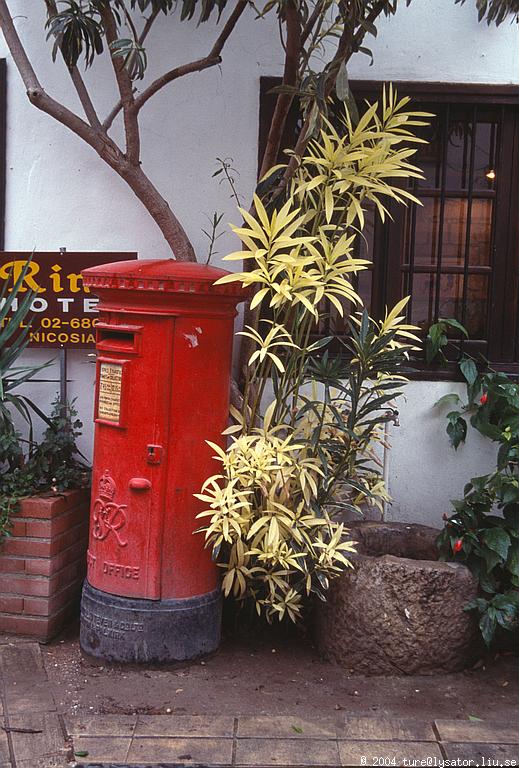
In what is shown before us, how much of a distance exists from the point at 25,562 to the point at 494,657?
241 cm

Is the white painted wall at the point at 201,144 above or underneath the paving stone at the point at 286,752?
above

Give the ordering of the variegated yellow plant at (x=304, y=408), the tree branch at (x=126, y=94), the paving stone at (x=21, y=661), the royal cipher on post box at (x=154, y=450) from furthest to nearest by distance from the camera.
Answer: the tree branch at (x=126, y=94) → the paving stone at (x=21, y=661) → the royal cipher on post box at (x=154, y=450) → the variegated yellow plant at (x=304, y=408)

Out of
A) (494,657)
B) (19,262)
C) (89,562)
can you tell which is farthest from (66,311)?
(494,657)

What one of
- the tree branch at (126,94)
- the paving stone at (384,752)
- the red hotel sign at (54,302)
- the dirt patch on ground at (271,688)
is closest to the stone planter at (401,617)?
the dirt patch on ground at (271,688)

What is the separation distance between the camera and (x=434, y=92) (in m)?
4.62

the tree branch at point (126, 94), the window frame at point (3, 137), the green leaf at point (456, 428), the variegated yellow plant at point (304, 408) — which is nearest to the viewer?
the variegated yellow plant at point (304, 408)

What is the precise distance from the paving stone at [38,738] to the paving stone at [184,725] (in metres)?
0.32

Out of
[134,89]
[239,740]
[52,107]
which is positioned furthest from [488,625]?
[52,107]

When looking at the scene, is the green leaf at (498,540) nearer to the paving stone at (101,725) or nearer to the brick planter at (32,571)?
the paving stone at (101,725)

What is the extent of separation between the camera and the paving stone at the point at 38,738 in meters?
3.26

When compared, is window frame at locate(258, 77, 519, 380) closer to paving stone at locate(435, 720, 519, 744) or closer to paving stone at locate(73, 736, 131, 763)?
paving stone at locate(435, 720, 519, 744)

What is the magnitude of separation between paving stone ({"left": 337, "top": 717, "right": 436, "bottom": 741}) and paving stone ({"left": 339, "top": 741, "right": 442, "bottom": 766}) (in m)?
0.04

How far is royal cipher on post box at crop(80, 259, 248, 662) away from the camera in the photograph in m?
3.78

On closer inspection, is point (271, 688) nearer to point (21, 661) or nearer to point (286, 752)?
point (286, 752)
